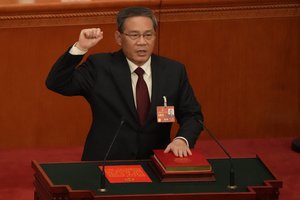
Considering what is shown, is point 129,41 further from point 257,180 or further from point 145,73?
point 257,180

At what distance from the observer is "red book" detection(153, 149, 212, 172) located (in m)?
→ 3.90

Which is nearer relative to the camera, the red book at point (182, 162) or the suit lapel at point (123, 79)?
the red book at point (182, 162)

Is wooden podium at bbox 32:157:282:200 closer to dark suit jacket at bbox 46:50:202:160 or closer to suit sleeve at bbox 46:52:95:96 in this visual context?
dark suit jacket at bbox 46:50:202:160

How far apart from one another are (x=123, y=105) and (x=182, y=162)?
556 mm

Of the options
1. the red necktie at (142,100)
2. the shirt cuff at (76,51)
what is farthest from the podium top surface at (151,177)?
the shirt cuff at (76,51)

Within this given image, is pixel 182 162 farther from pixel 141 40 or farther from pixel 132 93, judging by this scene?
pixel 141 40

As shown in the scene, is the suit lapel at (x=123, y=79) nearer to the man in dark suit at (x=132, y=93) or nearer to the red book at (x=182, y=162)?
the man in dark suit at (x=132, y=93)

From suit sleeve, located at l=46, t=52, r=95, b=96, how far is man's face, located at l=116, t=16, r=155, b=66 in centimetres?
24

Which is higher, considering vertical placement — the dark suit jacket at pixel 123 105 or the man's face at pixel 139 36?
the man's face at pixel 139 36

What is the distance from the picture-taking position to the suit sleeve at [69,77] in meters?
4.25

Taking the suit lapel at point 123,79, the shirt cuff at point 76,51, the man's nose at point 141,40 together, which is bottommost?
the suit lapel at point 123,79

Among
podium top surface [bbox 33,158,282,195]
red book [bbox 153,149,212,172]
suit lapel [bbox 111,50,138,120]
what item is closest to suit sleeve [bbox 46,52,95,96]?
suit lapel [bbox 111,50,138,120]

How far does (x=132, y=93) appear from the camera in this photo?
4.38 meters

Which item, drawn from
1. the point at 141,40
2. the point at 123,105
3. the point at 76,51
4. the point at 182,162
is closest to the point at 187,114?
the point at 123,105
